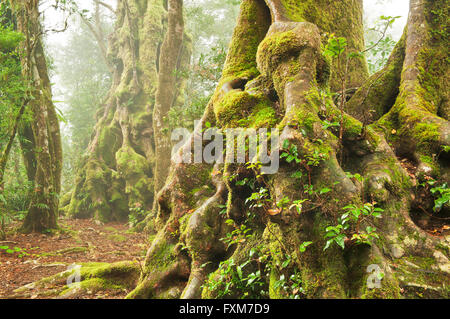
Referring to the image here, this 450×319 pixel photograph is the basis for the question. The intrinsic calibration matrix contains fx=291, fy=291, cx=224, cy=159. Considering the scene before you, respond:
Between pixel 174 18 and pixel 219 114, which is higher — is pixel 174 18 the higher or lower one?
the higher one

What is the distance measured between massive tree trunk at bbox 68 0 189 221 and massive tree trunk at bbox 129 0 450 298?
7.58m

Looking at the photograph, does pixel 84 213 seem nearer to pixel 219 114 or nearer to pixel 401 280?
pixel 219 114

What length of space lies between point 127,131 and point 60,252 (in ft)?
23.2

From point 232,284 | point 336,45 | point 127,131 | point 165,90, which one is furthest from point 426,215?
point 127,131

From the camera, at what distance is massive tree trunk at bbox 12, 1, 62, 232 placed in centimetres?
769

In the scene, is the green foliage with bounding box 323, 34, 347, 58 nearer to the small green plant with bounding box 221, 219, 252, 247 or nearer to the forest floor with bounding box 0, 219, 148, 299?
the small green plant with bounding box 221, 219, 252, 247

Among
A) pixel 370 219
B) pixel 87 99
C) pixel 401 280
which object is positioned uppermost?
pixel 87 99

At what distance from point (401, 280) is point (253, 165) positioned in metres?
1.69

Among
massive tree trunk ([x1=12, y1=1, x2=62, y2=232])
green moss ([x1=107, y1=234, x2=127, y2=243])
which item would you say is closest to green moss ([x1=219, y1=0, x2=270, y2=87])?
massive tree trunk ([x1=12, y1=1, x2=62, y2=232])

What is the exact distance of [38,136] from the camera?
8.03m

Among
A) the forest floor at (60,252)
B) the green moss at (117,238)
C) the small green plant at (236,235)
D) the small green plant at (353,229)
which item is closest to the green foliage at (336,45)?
the small green plant at (353,229)

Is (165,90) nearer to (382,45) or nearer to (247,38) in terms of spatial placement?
(247,38)

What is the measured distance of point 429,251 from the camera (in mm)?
2895

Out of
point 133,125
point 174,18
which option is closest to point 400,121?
point 174,18
